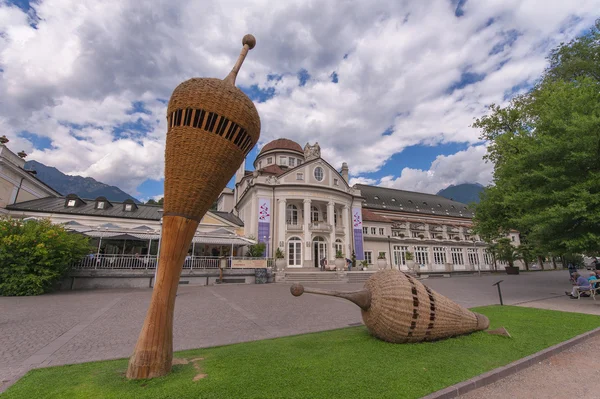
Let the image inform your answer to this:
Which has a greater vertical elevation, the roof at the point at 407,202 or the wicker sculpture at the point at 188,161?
the roof at the point at 407,202

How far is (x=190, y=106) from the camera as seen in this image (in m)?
3.29

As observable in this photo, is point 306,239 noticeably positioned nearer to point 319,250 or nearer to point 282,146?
point 319,250

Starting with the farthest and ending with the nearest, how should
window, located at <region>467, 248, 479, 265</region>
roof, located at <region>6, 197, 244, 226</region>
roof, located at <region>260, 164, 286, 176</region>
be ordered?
1. window, located at <region>467, 248, 479, 265</region>
2. roof, located at <region>260, 164, 286, 176</region>
3. roof, located at <region>6, 197, 244, 226</region>

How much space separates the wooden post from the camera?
124 inches

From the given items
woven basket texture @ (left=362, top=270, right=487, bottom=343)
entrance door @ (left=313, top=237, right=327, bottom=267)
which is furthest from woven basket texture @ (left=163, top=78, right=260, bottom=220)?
entrance door @ (left=313, top=237, right=327, bottom=267)

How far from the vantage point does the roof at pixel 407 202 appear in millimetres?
47744

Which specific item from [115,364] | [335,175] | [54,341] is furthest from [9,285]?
[335,175]

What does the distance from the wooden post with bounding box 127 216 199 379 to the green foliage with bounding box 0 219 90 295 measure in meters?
13.4

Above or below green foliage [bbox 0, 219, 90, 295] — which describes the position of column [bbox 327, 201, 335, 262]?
above

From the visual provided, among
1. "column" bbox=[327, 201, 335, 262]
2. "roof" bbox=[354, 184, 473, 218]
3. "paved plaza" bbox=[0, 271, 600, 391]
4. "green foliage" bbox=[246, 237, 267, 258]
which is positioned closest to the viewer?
"paved plaza" bbox=[0, 271, 600, 391]

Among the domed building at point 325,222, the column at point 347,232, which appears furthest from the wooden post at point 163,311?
the column at point 347,232

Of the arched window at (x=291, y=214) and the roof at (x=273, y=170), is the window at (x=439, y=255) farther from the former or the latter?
the roof at (x=273, y=170)

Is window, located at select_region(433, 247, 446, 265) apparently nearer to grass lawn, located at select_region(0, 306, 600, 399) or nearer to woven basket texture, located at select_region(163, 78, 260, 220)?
grass lawn, located at select_region(0, 306, 600, 399)

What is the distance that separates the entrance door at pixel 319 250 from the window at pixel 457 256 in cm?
2486
